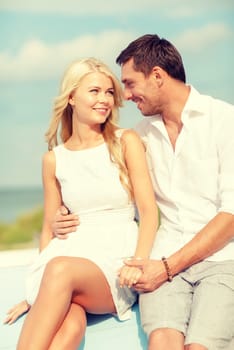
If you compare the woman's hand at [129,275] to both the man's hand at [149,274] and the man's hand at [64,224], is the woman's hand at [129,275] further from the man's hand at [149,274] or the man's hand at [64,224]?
the man's hand at [64,224]

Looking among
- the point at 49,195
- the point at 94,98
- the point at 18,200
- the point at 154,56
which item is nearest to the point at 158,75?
the point at 154,56

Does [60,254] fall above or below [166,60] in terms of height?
below

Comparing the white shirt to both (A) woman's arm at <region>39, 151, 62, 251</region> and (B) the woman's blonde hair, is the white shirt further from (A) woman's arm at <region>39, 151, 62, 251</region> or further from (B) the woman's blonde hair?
(A) woman's arm at <region>39, 151, 62, 251</region>

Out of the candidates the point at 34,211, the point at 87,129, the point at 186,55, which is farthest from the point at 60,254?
the point at 34,211

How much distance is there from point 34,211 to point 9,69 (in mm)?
4045

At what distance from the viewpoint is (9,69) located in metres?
14.4

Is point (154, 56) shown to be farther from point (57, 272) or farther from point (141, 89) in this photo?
point (57, 272)

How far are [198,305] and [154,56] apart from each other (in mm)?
866

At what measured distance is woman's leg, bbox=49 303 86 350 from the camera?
1.80 meters

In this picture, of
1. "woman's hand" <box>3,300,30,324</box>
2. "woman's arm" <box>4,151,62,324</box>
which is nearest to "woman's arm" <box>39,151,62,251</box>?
"woman's arm" <box>4,151,62,324</box>

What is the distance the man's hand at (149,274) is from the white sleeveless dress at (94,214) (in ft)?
0.31

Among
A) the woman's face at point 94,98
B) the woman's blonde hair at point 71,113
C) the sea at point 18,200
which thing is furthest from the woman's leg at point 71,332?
the sea at point 18,200

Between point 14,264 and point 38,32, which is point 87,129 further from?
point 38,32

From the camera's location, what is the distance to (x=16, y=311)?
6.86 ft
